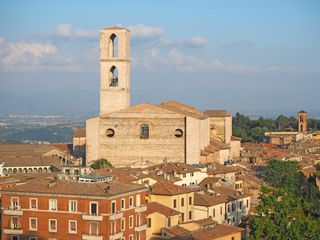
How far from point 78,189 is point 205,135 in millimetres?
34191

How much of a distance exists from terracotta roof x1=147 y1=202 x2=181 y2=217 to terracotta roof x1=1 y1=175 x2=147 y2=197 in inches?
88.2

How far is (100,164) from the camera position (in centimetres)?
5684

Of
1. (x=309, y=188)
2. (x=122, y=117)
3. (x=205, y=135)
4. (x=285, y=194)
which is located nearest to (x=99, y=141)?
(x=122, y=117)

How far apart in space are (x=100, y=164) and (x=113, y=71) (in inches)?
567

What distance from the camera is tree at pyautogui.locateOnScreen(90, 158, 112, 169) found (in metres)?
55.8

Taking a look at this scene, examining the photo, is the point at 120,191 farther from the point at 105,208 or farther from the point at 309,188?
the point at 309,188

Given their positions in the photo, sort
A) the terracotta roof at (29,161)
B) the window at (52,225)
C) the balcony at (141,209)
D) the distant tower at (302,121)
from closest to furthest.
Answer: the window at (52,225), the balcony at (141,209), the terracotta roof at (29,161), the distant tower at (302,121)

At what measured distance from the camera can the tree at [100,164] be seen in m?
55.8

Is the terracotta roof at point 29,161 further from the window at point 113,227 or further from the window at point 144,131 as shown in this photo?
the window at point 113,227

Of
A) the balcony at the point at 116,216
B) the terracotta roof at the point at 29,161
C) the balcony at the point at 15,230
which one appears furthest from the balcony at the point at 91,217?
the terracotta roof at the point at 29,161

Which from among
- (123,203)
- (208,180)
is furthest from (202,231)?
(208,180)

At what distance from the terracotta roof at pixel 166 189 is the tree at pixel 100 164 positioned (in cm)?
1456

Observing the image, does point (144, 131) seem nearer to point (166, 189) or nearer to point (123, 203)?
point (166, 189)

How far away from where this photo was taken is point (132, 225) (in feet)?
111
